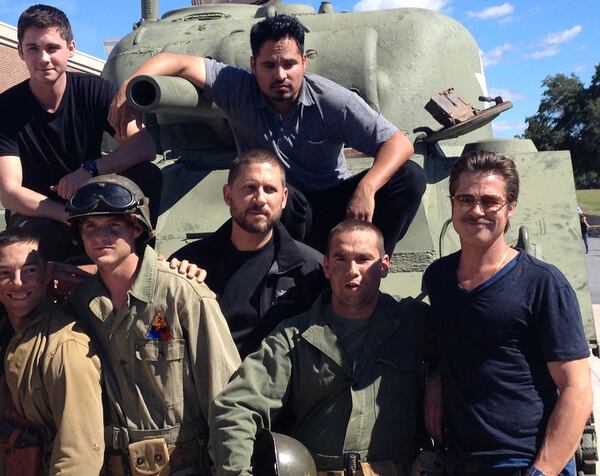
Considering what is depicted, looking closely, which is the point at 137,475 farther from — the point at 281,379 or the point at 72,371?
the point at 281,379

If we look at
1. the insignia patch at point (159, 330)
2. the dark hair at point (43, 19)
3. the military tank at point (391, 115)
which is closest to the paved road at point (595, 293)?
the military tank at point (391, 115)

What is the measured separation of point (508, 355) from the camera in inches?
108

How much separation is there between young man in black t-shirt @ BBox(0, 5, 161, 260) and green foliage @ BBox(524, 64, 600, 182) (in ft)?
143

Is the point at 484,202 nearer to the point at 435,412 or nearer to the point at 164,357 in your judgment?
the point at 435,412

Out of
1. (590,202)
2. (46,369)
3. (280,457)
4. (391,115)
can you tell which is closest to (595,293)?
(391,115)

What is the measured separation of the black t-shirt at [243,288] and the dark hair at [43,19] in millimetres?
1410

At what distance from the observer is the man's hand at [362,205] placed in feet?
11.6

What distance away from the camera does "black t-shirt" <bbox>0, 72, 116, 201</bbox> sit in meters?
4.00

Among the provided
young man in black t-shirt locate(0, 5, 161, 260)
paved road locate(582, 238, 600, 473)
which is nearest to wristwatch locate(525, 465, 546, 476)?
young man in black t-shirt locate(0, 5, 161, 260)

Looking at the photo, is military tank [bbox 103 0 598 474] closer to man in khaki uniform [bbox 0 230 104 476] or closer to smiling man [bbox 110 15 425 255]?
smiling man [bbox 110 15 425 255]

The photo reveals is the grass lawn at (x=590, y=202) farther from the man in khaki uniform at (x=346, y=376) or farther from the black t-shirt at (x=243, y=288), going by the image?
the man in khaki uniform at (x=346, y=376)

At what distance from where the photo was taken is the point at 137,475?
2982 mm

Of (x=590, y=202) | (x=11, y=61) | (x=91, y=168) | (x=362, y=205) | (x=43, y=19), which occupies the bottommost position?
(x=362, y=205)

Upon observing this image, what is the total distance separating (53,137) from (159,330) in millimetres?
1474
